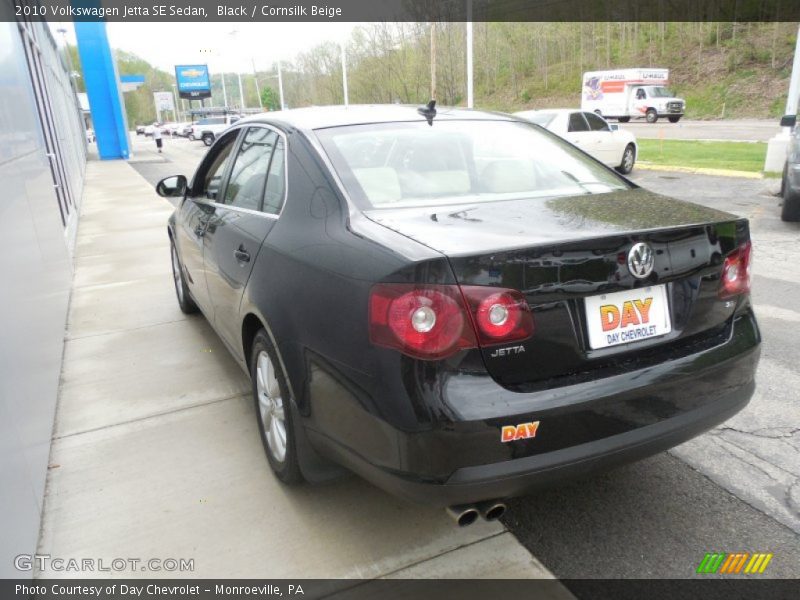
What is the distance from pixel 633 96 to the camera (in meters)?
37.3

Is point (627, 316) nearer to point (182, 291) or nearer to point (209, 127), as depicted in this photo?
point (182, 291)

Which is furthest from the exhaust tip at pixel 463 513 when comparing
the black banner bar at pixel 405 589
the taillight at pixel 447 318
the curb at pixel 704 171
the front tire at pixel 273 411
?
the curb at pixel 704 171

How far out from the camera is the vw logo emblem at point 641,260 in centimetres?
216

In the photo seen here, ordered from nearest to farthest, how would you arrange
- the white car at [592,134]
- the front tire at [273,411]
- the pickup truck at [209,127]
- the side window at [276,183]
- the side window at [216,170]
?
the front tire at [273,411]
the side window at [276,183]
the side window at [216,170]
the white car at [592,134]
the pickup truck at [209,127]

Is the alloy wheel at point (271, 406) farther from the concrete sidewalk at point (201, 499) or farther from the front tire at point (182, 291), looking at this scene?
the front tire at point (182, 291)

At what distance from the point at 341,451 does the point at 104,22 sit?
101 ft

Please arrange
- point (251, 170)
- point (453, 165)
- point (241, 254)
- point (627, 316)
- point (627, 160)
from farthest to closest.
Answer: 1. point (627, 160)
2. point (251, 170)
3. point (241, 254)
4. point (453, 165)
5. point (627, 316)

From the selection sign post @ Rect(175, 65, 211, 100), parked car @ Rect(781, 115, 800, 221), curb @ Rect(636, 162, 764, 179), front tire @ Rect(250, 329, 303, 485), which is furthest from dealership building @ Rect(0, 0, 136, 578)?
sign post @ Rect(175, 65, 211, 100)

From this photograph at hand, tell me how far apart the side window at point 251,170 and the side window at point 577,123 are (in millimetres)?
10834

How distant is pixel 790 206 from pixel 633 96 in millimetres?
32321

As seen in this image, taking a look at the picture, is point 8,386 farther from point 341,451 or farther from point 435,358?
point 435,358

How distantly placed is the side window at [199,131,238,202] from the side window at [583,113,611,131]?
1102cm

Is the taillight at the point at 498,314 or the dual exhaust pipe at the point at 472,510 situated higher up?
the taillight at the point at 498,314

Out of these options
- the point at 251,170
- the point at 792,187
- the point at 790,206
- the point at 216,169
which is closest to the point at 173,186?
the point at 216,169
